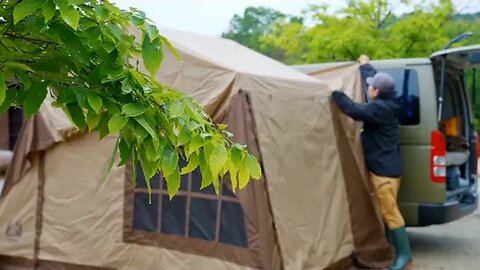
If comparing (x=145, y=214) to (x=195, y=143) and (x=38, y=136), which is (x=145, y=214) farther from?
(x=195, y=143)

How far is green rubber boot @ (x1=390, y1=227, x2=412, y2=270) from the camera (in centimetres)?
633

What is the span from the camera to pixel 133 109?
1.78 meters

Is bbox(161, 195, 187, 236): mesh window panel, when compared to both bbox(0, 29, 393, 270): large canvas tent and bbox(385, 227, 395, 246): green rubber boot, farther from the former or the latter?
bbox(385, 227, 395, 246): green rubber boot

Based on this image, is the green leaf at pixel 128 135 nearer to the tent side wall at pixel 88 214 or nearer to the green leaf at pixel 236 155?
the green leaf at pixel 236 155

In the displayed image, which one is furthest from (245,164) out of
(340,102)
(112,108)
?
(340,102)

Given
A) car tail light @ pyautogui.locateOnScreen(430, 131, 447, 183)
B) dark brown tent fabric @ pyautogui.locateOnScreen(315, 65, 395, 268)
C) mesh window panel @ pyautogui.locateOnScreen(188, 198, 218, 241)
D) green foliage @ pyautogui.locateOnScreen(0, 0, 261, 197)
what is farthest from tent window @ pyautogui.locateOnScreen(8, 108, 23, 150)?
green foliage @ pyautogui.locateOnScreen(0, 0, 261, 197)

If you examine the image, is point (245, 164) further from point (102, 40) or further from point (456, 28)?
point (456, 28)

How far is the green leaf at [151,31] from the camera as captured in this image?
1754 millimetres

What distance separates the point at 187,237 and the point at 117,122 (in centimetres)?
375

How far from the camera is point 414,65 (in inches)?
266

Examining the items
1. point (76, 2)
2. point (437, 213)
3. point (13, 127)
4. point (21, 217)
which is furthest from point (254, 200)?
point (13, 127)

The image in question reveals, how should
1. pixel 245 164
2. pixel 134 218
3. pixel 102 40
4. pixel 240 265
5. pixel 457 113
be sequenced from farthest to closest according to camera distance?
pixel 457 113
pixel 134 218
pixel 240 265
pixel 245 164
pixel 102 40

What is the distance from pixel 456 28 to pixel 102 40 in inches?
717

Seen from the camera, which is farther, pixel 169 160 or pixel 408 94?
pixel 408 94
